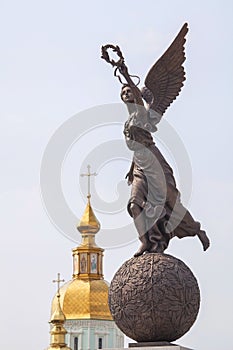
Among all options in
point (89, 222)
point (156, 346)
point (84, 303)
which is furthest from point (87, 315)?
point (156, 346)

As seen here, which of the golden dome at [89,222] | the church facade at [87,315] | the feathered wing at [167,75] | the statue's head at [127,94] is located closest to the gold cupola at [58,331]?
the church facade at [87,315]

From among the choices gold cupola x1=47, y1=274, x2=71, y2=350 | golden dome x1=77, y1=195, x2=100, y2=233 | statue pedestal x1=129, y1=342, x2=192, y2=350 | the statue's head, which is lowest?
statue pedestal x1=129, y1=342, x2=192, y2=350

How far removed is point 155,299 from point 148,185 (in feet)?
4.76

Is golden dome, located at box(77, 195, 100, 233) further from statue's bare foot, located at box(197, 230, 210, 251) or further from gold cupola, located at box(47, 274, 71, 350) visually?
statue's bare foot, located at box(197, 230, 210, 251)

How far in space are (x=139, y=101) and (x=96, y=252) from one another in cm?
3776

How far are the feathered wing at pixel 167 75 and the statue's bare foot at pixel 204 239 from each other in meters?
1.53

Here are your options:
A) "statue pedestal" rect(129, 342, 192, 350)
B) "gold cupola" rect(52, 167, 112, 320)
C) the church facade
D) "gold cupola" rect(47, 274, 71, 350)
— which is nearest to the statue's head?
"statue pedestal" rect(129, 342, 192, 350)

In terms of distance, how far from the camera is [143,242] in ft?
33.6

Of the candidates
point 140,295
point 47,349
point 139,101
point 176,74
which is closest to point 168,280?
point 140,295

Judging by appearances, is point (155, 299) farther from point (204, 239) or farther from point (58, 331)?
point (58, 331)

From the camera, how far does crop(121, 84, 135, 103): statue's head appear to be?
10.5 meters

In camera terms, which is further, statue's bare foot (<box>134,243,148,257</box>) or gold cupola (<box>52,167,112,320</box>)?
gold cupola (<box>52,167,112,320</box>)

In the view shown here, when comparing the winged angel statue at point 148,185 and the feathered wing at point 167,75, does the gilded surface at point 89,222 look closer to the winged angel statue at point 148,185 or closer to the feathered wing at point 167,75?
the feathered wing at point 167,75

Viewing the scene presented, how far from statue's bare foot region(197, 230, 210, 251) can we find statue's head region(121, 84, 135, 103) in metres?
1.72
